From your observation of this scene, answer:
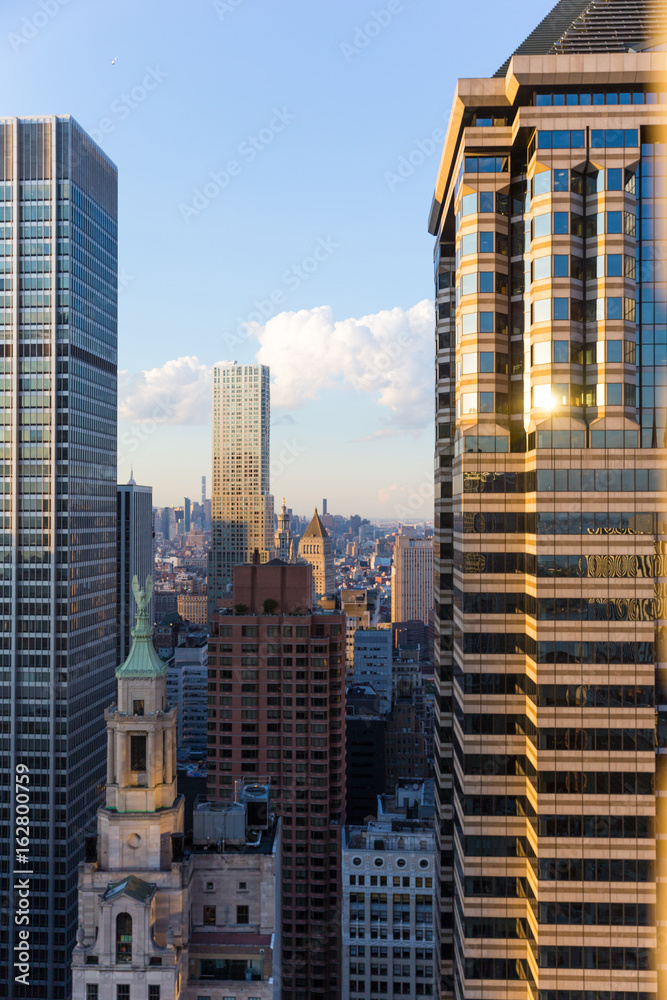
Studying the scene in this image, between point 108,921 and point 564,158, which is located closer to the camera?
point 564,158

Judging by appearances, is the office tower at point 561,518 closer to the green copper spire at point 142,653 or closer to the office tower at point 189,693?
the green copper spire at point 142,653

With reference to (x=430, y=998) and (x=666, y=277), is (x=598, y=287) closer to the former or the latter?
(x=666, y=277)

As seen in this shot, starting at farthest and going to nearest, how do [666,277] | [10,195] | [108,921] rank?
[10,195], [108,921], [666,277]

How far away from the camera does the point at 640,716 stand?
128ft

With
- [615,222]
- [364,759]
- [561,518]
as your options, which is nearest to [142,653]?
[561,518]

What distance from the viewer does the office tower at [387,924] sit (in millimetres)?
74875

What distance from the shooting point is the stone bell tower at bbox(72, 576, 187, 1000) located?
51.5 m

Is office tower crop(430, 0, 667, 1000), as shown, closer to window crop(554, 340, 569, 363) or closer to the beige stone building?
window crop(554, 340, 569, 363)

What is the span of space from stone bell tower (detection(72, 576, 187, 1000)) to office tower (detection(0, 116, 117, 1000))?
38602mm

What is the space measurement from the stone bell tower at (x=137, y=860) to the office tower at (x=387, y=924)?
990 inches

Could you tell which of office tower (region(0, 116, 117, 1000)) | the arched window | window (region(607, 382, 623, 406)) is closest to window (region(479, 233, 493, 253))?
window (region(607, 382, 623, 406))

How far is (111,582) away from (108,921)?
59.0m

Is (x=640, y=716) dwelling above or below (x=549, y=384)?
below

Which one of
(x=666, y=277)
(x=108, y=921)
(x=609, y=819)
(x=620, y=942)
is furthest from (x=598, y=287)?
(x=108, y=921)
